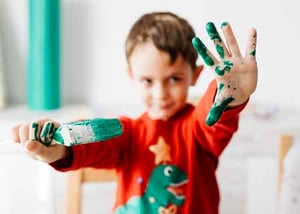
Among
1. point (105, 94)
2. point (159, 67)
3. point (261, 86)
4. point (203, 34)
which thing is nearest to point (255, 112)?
point (261, 86)

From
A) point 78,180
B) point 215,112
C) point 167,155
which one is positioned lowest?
point 78,180

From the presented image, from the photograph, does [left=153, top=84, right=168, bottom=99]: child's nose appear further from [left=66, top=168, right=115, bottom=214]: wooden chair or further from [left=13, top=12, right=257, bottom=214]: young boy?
[left=66, top=168, right=115, bottom=214]: wooden chair

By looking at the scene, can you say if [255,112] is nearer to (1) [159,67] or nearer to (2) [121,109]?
(2) [121,109]

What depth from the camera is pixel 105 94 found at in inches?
46.3

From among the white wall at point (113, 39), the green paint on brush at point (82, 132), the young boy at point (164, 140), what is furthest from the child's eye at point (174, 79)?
the white wall at point (113, 39)

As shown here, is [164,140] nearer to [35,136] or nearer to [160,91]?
[160,91]

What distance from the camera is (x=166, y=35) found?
825 millimetres

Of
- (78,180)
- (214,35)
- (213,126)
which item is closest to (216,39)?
(214,35)

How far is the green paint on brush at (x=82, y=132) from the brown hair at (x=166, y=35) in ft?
0.53

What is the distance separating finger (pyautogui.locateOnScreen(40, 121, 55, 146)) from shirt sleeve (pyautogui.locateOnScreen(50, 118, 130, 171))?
0.24 feet

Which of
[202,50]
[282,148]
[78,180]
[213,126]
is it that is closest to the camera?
[202,50]

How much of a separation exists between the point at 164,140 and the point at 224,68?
0.21m

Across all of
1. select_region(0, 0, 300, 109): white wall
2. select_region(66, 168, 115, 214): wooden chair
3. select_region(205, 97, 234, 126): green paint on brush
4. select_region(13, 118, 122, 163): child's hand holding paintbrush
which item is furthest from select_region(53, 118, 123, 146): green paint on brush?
select_region(0, 0, 300, 109): white wall

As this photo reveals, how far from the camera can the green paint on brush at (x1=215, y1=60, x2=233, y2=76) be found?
667 millimetres
